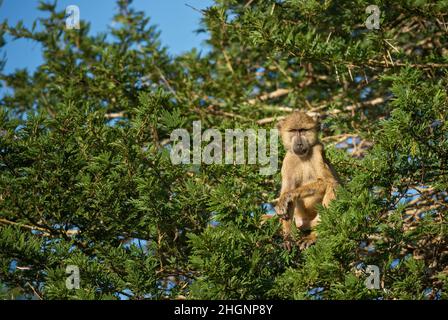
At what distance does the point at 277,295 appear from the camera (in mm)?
6090

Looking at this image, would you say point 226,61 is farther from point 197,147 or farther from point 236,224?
point 236,224

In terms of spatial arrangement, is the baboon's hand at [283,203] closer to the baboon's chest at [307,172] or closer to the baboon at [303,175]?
the baboon at [303,175]

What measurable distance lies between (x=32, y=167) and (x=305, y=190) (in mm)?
3128

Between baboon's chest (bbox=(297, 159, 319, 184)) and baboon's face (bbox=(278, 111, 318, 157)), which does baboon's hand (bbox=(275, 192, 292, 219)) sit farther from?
baboon's face (bbox=(278, 111, 318, 157))

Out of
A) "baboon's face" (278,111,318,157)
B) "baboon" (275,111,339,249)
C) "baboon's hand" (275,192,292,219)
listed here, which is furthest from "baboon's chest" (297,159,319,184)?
"baboon's hand" (275,192,292,219)

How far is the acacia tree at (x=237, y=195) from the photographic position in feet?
19.9

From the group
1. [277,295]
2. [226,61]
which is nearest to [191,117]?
[226,61]

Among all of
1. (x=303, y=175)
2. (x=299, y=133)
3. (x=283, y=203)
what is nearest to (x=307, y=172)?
(x=303, y=175)

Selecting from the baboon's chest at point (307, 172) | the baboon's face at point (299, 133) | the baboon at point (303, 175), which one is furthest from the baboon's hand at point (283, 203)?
the baboon's face at point (299, 133)

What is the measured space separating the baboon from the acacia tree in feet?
0.63

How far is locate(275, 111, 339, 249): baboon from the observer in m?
8.33

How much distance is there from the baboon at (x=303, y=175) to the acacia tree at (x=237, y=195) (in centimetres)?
19

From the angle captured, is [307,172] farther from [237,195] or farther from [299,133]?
[237,195]

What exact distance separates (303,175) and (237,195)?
238cm
